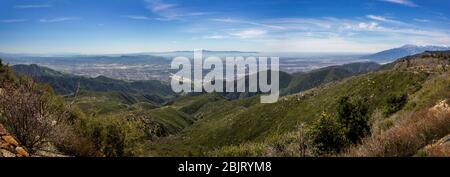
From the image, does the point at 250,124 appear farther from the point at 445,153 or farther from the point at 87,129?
the point at 445,153

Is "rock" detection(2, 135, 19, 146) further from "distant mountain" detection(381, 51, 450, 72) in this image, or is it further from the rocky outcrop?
"distant mountain" detection(381, 51, 450, 72)

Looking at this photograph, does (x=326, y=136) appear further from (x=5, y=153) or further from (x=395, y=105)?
(x=395, y=105)

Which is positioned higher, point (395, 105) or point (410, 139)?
point (410, 139)

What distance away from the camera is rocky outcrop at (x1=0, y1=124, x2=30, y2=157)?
11663 mm

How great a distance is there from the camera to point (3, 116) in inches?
582

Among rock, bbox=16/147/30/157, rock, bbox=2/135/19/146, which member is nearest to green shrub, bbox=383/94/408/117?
rock, bbox=16/147/30/157

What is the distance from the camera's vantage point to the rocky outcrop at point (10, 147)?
1166 centimetres

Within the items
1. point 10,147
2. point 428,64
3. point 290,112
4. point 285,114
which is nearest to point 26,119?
point 10,147

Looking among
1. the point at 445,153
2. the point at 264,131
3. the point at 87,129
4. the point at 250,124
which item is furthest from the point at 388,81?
the point at 445,153

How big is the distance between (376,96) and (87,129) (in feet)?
200

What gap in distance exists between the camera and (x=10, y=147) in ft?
39.5

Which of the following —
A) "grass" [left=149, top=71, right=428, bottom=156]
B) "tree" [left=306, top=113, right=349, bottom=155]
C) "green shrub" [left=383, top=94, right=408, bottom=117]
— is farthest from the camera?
"grass" [left=149, top=71, right=428, bottom=156]

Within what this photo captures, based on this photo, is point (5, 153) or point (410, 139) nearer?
point (410, 139)

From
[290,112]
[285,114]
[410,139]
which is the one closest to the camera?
[410,139]
